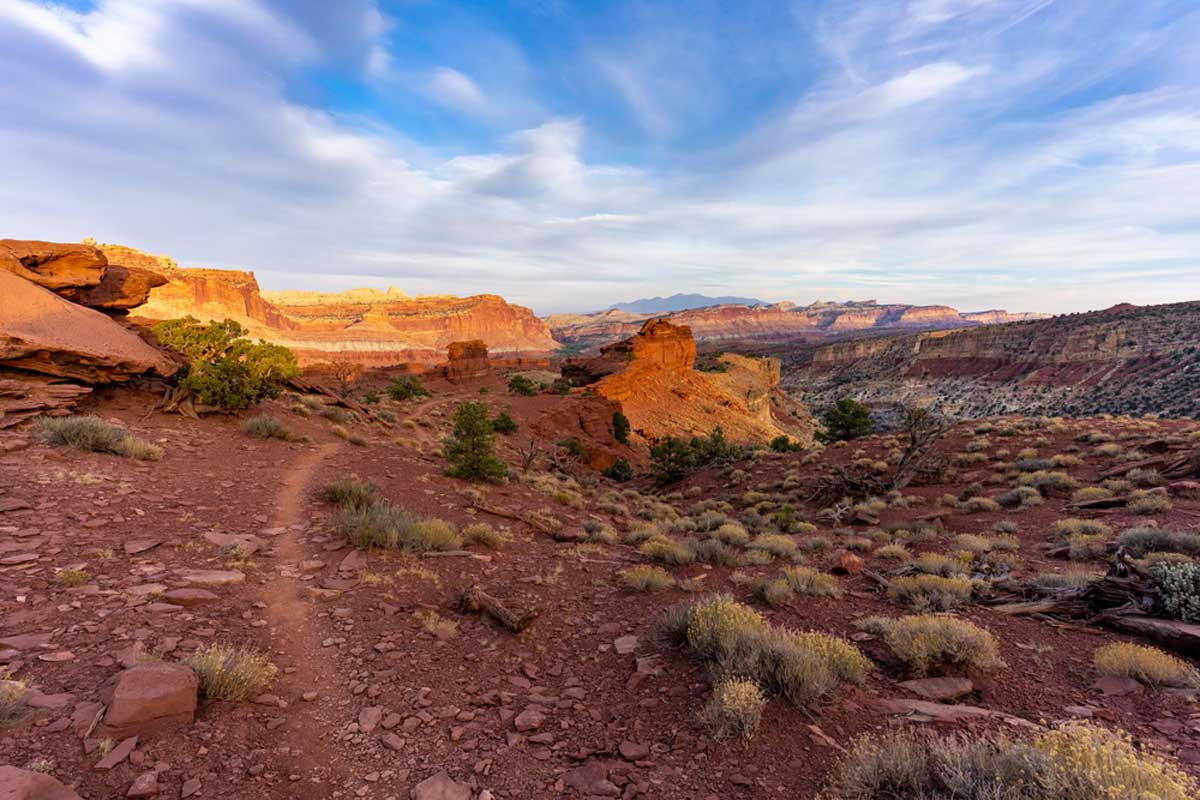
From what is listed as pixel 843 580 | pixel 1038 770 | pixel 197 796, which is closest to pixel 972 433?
pixel 843 580

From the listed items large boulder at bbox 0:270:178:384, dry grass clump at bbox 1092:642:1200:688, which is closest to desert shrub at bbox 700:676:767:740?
dry grass clump at bbox 1092:642:1200:688

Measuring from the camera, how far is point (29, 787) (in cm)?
237

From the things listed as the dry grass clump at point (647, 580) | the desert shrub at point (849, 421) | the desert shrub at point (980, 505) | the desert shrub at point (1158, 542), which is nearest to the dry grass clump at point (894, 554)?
the desert shrub at point (1158, 542)

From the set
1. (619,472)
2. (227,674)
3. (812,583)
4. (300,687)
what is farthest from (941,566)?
(619,472)

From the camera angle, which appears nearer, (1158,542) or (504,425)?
(1158,542)

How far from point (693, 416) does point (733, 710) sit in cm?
3760

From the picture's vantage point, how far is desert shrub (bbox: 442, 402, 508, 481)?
42.3 feet

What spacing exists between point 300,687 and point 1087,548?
10487mm

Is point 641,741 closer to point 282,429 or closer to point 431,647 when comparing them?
point 431,647

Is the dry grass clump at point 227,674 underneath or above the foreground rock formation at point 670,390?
above

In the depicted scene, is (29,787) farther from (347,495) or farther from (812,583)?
(812,583)

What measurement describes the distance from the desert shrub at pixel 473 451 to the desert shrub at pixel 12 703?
9720 millimetres

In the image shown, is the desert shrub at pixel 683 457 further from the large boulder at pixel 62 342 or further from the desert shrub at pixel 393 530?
the large boulder at pixel 62 342

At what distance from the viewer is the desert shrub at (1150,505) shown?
29.2 feet
